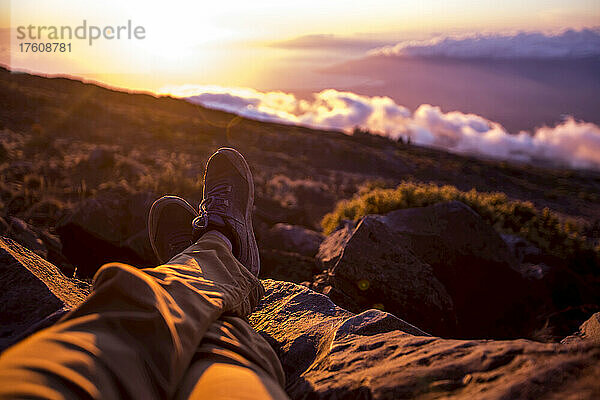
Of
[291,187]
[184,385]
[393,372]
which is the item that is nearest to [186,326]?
[184,385]

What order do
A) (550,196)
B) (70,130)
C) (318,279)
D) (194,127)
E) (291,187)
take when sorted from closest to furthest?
(318,279)
(291,187)
(70,130)
(550,196)
(194,127)

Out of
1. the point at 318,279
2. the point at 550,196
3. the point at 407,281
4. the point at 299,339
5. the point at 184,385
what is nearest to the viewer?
the point at 184,385

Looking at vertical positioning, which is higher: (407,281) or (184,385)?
(184,385)

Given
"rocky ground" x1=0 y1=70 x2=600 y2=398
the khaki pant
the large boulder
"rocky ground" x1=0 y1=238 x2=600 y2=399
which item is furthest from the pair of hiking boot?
the khaki pant

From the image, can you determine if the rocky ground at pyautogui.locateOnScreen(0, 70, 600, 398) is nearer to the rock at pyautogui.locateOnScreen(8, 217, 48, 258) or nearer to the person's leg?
the rock at pyautogui.locateOnScreen(8, 217, 48, 258)

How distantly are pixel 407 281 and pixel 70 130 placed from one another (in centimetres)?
2327

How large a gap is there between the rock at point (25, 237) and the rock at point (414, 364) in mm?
2228

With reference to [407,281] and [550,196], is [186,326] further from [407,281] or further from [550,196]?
[550,196]

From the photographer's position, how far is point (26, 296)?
1.65 metres

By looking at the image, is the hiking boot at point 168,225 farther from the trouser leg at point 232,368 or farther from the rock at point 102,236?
the trouser leg at point 232,368

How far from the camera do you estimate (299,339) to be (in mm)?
1744

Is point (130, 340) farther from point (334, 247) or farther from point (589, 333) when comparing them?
point (334, 247)

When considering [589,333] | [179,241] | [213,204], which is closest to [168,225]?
[179,241]

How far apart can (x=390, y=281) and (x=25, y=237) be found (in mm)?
3172
